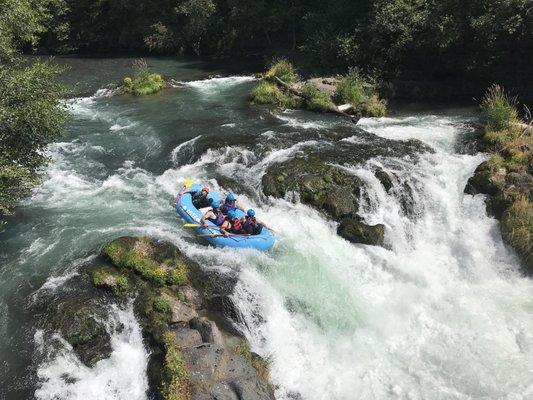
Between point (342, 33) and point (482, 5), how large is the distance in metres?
6.79

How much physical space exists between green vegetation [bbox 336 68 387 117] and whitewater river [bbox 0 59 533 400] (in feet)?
5.64

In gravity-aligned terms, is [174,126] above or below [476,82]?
below

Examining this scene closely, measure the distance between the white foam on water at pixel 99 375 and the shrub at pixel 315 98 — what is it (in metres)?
13.7

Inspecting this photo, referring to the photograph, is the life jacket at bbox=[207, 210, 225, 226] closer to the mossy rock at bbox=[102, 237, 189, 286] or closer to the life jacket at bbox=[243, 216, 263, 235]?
the life jacket at bbox=[243, 216, 263, 235]

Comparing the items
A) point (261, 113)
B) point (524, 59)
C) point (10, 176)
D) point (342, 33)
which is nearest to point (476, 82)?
point (524, 59)

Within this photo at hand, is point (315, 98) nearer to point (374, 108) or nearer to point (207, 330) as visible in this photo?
point (374, 108)

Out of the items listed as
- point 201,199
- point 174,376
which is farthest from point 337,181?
point 174,376

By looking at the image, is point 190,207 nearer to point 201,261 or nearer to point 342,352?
point 201,261

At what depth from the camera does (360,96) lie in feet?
66.8

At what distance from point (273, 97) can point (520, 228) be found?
40.6ft

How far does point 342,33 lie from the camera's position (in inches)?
952

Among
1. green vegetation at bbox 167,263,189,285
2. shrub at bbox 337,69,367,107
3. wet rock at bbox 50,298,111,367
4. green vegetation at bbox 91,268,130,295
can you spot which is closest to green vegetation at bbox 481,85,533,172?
shrub at bbox 337,69,367,107

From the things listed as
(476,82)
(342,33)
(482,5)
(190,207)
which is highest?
(482,5)

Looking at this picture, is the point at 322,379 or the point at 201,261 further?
the point at 201,261
